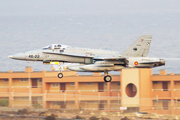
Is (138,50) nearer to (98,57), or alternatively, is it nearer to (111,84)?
(98,57)

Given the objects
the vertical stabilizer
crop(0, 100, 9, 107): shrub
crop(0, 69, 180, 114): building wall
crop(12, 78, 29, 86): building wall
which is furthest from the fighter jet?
crop(12, 78, 29, 86): building wall

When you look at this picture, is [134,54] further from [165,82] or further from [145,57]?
[165,82]

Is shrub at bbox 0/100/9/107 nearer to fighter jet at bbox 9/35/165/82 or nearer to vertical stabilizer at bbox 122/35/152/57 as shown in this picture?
fighter jet at bbox 9/35/165/82

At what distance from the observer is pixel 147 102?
47.6 m

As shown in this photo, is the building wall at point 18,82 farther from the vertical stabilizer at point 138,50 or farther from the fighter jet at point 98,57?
the vertical stabilizer at point 138,50

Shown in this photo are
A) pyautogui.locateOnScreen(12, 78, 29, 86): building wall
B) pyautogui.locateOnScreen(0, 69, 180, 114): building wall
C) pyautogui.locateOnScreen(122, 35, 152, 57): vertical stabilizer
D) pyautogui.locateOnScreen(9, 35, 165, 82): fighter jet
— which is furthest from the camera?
pyautogui.locateOnScreen(12, 78, 29, 86): building wall

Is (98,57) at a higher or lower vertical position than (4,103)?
higher

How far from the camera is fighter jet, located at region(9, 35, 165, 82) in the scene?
1556 inches

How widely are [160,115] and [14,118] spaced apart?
692 inches

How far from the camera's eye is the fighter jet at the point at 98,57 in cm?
3953

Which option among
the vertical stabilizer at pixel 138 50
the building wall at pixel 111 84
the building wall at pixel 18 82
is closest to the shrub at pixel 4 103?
the building wall at pixel 111 84

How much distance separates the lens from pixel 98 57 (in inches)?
1551

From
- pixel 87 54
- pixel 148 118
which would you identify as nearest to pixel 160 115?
pixel 148 118

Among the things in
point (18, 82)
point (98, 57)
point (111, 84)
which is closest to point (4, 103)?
point (98, 57)
